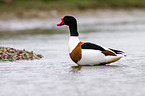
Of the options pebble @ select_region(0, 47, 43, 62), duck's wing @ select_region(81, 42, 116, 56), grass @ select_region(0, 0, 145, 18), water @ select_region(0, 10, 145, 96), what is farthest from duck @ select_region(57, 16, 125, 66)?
grass @ select_region(0, 0, 145, 18)

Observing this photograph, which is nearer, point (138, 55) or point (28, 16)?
point (138, 55)

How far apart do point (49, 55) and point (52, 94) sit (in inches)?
335

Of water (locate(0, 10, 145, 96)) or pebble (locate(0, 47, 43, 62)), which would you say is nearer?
water (locate(0, 10, 145, 96))

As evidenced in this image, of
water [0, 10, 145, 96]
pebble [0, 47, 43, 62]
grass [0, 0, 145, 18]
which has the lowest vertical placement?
water [0, 10, 145, 96]

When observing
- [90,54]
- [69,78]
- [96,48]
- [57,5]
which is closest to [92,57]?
[90,54]

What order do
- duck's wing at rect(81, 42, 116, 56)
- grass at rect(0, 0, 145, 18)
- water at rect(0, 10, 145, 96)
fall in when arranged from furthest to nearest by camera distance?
grass at rect(0, 0, 145, 18)
duck's wing at rect(81, 42, 116, 56)
water at rect(0, 10, 145, 96)

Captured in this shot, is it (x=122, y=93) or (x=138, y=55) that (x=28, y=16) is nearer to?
(x=138, y=55)

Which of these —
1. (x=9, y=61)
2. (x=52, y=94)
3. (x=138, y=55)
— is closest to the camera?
(x=52, y=94)

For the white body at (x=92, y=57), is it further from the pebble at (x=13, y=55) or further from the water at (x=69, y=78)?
the pebble at (x=13, y=55)

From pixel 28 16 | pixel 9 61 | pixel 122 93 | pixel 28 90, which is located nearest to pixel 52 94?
pixel 28 90

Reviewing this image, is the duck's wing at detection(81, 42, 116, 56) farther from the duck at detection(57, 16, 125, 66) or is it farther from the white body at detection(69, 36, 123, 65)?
the white body at detection(69, 36, 123, 65)

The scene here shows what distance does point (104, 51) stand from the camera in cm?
1465

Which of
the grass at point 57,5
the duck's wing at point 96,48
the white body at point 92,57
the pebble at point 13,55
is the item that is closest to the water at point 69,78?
the white body at point 92,57

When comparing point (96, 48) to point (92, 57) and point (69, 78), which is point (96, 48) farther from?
point (69, 78)
